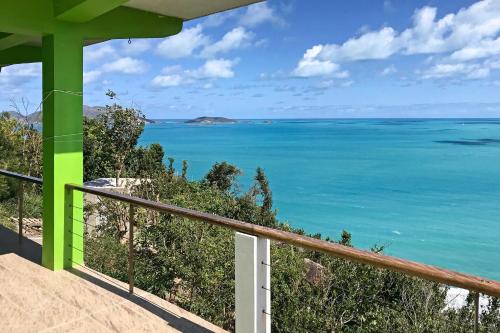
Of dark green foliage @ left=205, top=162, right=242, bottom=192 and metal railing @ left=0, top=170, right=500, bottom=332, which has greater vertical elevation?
metal railing @ left=0, top=170, right=500, bottom=332

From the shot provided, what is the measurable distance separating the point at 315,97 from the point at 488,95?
111 ft

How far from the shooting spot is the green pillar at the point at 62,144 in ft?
12.8

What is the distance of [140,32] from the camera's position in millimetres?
4367

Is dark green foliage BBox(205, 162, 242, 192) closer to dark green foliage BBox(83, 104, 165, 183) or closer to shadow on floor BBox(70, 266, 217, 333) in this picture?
dark green foliage BBox(83, 104, 165, 183)

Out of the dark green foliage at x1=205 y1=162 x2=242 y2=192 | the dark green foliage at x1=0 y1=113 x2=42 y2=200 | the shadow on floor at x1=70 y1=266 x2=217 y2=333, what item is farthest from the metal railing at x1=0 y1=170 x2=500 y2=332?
the dark green foliage at x1=205 y1=162 x2=242 y2=192

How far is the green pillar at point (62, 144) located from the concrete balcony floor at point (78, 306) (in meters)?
0.25

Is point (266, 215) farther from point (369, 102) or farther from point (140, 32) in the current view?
point (369, 102)

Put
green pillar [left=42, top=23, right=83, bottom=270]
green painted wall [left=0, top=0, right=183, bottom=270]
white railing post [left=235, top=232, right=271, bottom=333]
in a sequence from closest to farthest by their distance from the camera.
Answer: white railing post [left=235, top=232, right=271, bottom=333], green painted wall [left=0, top=0, right=183, bottom=270], green pillar [left=42, top=23, right=83, bottom=270]

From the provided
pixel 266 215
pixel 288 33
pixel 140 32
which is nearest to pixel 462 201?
pixel 266 215

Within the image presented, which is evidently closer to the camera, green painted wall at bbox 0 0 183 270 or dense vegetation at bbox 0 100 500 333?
green painted wall at bbox 0 0 183 270

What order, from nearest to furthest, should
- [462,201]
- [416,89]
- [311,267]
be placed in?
[311,267] → [462,201] → [416,89]

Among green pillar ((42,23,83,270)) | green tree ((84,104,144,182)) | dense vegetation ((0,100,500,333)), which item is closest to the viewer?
green pillar ((42,23,83,270))

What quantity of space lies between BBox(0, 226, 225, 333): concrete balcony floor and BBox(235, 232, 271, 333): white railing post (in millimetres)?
510

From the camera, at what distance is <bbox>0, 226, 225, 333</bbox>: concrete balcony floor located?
2.94m
